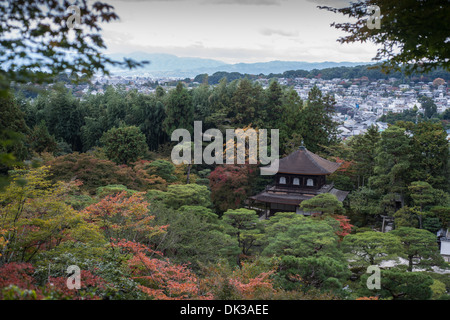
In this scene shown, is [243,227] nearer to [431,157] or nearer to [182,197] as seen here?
[182,197]

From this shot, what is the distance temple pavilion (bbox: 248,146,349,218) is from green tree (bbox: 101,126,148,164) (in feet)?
20.4

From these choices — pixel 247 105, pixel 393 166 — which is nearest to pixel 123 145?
pixel 247 105

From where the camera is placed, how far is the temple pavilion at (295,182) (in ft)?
59.6

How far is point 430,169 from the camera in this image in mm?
16531

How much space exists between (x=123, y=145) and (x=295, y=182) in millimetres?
8484

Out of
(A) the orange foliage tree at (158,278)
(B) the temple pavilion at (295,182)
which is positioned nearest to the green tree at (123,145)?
(B) the temple pavilion at (295,182)

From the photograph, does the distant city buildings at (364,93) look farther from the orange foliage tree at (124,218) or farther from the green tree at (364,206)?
the orange foliage tree at (124,218)

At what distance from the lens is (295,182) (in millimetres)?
18828

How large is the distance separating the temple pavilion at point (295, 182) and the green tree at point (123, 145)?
6209 millimetres

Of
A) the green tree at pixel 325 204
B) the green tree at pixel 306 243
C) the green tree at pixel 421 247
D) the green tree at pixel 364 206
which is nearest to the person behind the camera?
the green tree at pixel 306 243

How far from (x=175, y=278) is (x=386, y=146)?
1231 cm

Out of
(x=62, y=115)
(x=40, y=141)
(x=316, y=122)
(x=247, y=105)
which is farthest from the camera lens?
(x=247, y=105)
